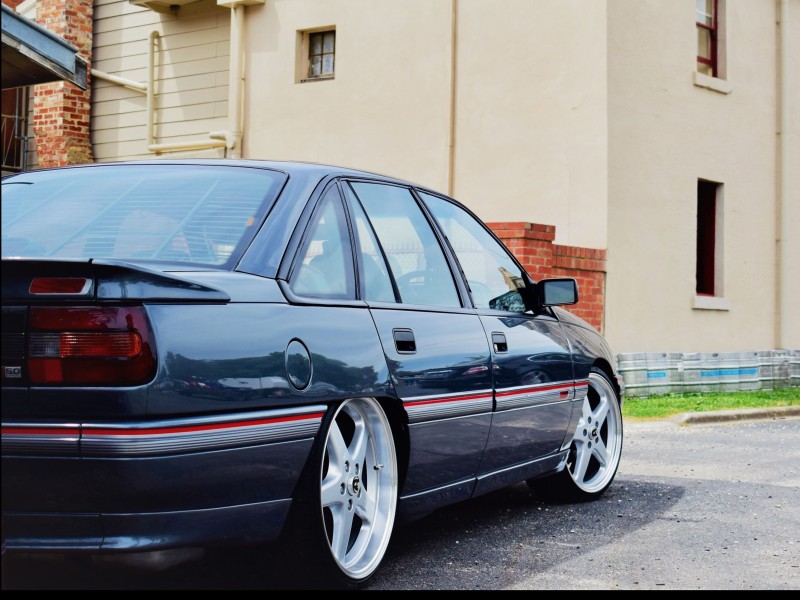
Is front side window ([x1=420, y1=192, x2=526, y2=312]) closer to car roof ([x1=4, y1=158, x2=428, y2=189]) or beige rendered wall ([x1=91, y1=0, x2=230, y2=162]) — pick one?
car roof ([x1=4, y1=158, x2=428, y2=189])

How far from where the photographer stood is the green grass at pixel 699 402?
1200cm

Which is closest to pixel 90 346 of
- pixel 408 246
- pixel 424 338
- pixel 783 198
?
pixel 424 338

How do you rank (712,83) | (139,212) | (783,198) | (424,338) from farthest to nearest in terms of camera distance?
(783,198) → (712,83) → (424,338) → (139,212)

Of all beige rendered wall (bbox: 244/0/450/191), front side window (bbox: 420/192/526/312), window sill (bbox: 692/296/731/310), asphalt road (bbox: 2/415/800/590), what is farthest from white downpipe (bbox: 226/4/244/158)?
front side window (bbox: 420/192/526/312)

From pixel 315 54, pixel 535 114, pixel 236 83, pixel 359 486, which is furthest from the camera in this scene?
pixel 236 83

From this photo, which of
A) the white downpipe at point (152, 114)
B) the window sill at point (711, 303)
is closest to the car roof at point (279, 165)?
the window sill at point (711, 303)

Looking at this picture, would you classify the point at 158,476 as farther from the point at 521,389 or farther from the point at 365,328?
the point at 521,389

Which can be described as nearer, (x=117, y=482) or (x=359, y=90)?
(x=117, y=482)

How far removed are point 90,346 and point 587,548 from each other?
2.82 m

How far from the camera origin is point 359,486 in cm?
433

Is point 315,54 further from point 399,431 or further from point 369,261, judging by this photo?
point 399,431

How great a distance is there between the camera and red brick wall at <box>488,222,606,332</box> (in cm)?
1217

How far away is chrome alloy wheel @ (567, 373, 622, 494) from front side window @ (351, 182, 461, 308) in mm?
1662

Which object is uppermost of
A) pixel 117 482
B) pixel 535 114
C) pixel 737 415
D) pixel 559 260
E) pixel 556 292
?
pixel 535 114
